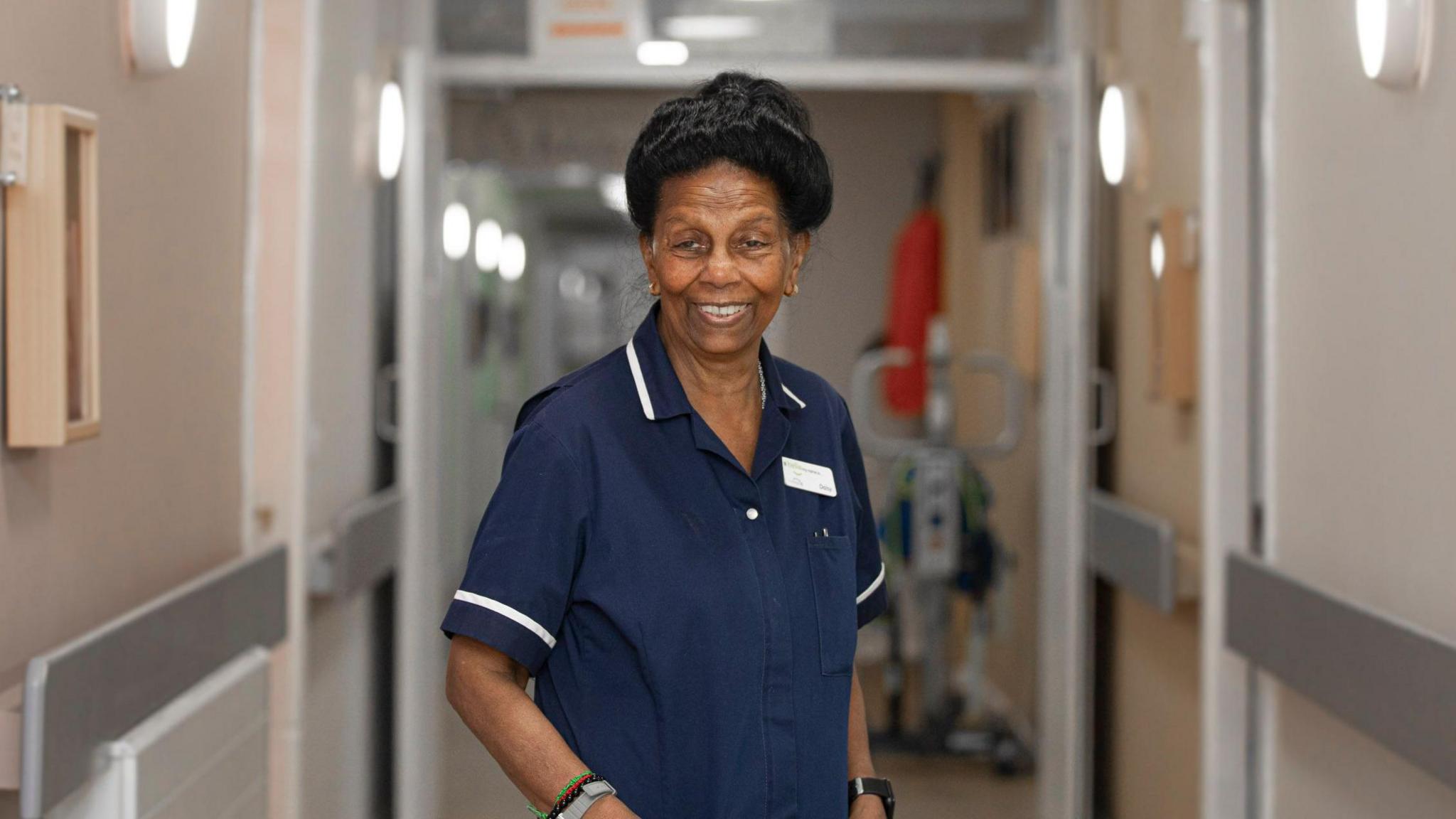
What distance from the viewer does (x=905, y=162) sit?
14.4ft

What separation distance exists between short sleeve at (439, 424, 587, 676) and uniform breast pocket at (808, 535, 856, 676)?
Result: 265mm

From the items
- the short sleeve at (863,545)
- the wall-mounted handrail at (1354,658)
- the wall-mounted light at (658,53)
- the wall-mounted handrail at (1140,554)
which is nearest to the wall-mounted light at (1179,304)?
the wall-mounted handrail at (1140,554)

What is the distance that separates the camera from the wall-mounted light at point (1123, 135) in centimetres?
359

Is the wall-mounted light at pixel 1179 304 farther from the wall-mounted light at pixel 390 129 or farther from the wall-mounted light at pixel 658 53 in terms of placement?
the wall-mounted light at pixel 390 129

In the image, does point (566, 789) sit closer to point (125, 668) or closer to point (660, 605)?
point (660, 605)

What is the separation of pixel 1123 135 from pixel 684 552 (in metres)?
2.66

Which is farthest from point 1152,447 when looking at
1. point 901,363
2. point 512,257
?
point 512,257

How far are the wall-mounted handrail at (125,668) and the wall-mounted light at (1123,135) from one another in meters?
2.38

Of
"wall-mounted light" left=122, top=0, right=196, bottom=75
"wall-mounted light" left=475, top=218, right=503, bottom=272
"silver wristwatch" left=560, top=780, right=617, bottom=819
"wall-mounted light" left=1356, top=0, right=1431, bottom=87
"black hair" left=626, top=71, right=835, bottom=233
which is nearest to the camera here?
"silver wristwatch" left=560, top=780, right=617, bottom=819

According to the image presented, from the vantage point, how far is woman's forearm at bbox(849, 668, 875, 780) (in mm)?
1604

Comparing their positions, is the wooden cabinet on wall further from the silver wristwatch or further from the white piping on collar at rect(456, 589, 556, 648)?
the silver wristwatch

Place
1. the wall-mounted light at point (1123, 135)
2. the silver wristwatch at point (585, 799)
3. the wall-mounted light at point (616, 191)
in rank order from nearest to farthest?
the silver wristwatch at point (585, 799), the wall-mounted light at point (616, 191), the wall-mounted light at point (1123, 135)

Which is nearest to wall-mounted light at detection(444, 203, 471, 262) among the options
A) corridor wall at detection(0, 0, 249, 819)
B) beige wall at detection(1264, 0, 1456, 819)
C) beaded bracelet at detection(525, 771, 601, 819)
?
corridor wall at detection(0, 0, 249, 819)

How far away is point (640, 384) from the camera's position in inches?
56.4
